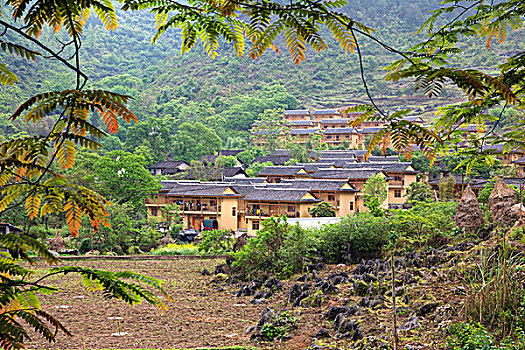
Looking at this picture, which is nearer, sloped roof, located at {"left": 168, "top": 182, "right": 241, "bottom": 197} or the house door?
sloped roof, located at {"left": 168, "top": 182, "right": 241, "bottom": 197}

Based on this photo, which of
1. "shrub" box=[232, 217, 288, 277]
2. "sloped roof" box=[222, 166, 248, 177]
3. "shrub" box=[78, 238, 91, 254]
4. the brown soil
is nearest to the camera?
the brown soil

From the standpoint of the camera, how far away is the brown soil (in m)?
5.12

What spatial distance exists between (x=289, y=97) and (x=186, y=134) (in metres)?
22.8

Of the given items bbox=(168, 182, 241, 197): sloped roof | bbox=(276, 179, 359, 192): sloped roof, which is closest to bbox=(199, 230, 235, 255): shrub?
bbox=(168, 182, 241, 197): sloped roof

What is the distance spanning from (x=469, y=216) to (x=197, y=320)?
5.57m

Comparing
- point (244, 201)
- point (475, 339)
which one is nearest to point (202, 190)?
point (244, 201)

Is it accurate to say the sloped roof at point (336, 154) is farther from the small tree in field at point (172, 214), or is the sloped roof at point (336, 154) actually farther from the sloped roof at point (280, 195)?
the small tree in field at point (172, 214)

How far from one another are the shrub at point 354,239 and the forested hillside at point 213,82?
27305 mm

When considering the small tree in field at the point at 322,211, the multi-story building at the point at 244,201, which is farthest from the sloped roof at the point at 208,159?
the small tree in field at the point at 322,211

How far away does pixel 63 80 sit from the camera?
5091 centimetres

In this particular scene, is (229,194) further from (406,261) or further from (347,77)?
(347,77)

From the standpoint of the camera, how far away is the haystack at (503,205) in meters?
7.18

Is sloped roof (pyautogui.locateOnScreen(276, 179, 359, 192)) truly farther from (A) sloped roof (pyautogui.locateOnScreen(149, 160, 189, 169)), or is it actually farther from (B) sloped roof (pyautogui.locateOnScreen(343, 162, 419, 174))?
(A) sloped roof (pyautogui.locateOnScreen(149, 160, 189, 169))

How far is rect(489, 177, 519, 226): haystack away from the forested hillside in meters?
30.4
